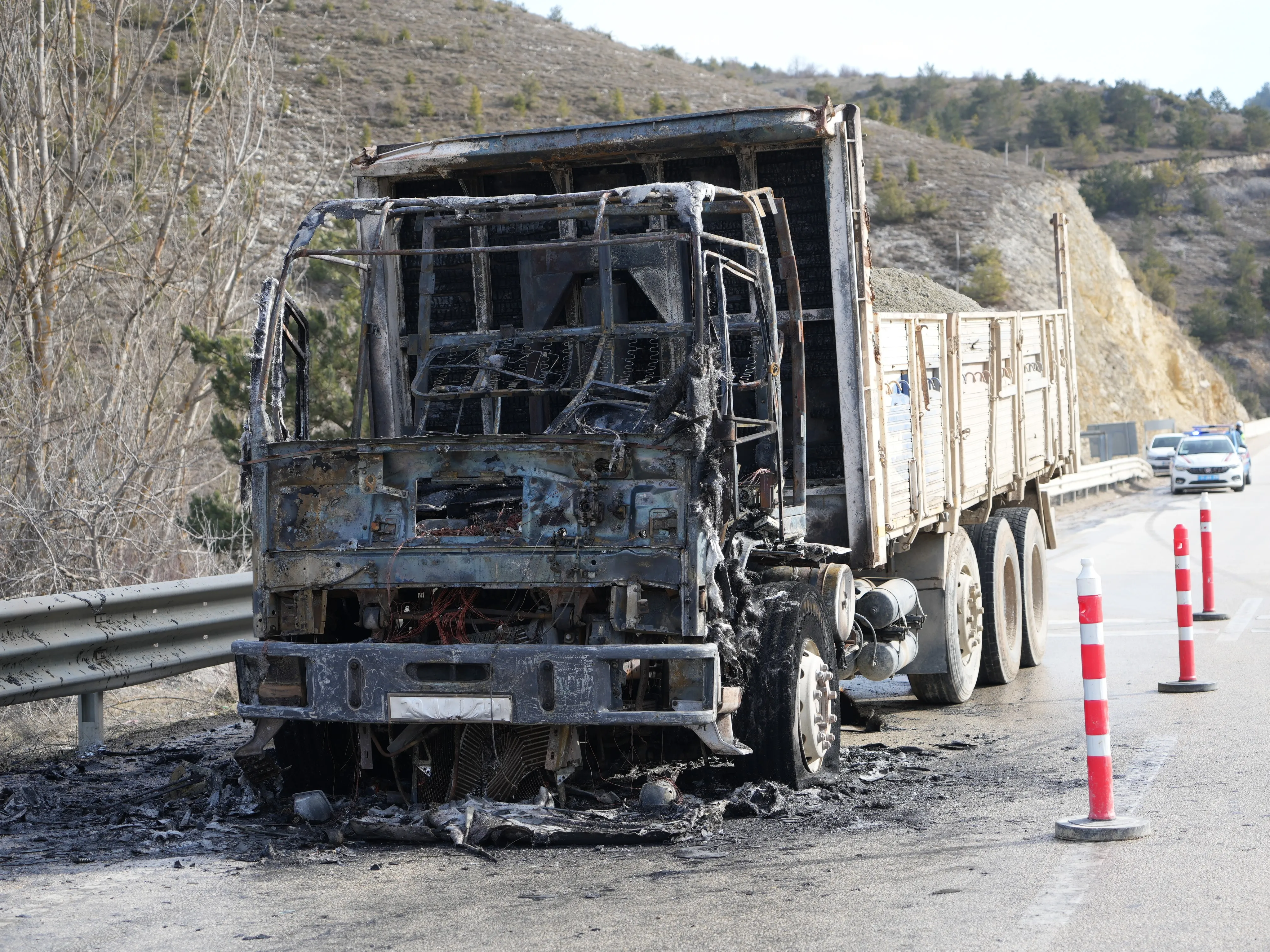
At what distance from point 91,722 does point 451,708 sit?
3050 millimetres

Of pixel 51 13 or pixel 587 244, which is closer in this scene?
pixel 587 244

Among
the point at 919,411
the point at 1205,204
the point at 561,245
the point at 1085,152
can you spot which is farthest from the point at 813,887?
the point at 1085,152

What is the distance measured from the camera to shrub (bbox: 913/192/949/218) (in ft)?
195

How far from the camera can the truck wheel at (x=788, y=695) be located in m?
6.67

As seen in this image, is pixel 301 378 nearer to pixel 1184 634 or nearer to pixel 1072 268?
pixel 1184 634

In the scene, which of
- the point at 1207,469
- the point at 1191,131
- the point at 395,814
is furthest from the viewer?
the point at 1191,131

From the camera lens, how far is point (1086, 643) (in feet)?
20.5

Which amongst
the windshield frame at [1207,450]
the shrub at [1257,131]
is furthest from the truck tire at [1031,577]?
the shrub at [1257,131]

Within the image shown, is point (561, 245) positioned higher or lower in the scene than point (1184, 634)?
higher

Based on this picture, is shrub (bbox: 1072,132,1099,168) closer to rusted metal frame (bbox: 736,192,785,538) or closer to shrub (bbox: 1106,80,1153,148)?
shrub (bbox: 1106,80,1153,148)

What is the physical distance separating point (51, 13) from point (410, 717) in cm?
963

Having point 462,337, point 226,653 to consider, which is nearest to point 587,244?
point 462,337

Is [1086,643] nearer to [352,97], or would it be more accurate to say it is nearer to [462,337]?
[462,337]

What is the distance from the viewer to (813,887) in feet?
17.6
